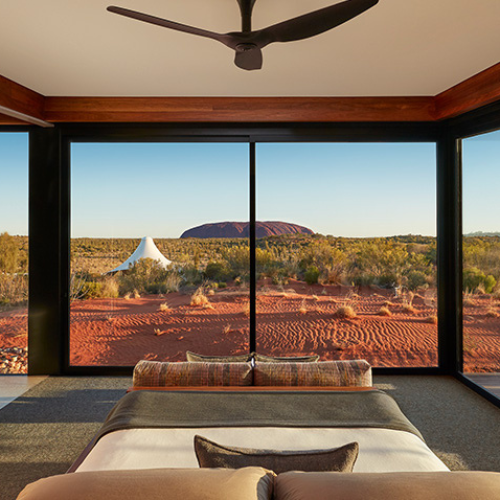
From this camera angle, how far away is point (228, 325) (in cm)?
423

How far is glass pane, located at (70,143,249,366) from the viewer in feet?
13.7

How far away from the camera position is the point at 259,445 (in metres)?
1.61

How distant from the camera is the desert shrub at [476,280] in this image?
11.8 ft

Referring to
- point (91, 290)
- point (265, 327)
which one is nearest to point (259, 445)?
point (265, 327)

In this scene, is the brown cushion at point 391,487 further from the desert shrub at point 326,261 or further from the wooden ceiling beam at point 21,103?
the wooden ceiling beam at point 21,103

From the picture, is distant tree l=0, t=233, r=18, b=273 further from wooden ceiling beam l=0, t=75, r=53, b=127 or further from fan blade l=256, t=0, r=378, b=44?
fan blade l=256, t=0, r=378, b=44

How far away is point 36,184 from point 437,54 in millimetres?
3691

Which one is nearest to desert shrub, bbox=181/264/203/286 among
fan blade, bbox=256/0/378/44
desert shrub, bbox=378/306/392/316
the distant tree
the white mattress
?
the distant tree

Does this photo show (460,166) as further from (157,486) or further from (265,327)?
(157,486)

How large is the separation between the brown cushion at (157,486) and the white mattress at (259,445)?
40 cm

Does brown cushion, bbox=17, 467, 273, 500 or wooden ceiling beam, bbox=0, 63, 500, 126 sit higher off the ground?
wooden ceiling beam, bbox=0, 63, 500, 126

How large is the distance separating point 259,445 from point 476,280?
2.99 meters

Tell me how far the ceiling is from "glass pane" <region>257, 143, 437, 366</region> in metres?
0.70

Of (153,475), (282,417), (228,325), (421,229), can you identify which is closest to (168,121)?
(228,325)
